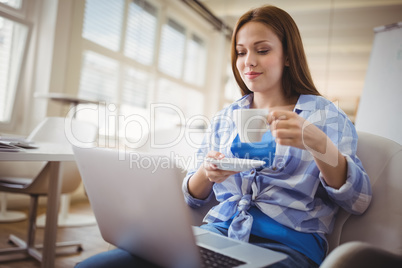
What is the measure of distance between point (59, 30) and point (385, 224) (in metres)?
3.68

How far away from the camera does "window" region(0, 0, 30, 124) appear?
10.9 feet

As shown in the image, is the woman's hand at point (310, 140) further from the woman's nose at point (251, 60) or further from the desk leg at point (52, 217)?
the desk leg at point (52, 217)

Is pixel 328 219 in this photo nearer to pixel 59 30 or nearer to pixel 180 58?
pixel 59 30

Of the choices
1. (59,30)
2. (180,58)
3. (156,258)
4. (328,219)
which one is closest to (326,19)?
(180,58)

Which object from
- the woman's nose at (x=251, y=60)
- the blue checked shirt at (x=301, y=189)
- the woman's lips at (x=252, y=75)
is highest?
the woman's nose at (x=251, y=60)

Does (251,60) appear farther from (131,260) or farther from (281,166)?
(131,260)

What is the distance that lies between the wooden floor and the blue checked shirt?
146 centimetres

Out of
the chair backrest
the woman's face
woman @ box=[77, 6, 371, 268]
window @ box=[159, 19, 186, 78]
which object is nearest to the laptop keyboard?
woman @ box=[77, 6, 371, 268]

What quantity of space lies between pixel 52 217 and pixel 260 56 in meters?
1.23

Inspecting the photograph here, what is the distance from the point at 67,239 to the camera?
8.07 ft

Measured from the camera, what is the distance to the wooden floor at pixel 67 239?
1.98m

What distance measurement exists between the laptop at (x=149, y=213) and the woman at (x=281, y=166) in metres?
0.07

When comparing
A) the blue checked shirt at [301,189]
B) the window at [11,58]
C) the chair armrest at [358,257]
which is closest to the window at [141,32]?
the window at [11,58]

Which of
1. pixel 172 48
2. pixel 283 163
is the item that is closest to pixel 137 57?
pixel 172 48
